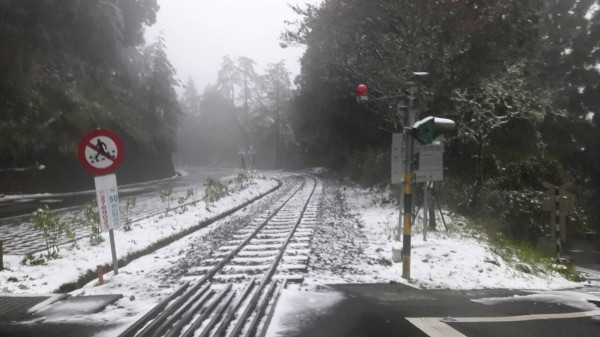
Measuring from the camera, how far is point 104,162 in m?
7.62

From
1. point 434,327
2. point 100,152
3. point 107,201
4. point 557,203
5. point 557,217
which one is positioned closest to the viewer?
point 434,327

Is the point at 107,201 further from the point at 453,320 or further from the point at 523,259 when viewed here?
the point at 523,259

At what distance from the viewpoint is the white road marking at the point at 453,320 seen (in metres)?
5.05

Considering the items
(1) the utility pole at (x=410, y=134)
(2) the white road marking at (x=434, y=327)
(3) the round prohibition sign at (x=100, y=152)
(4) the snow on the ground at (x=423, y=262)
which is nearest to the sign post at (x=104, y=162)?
(3) the round prohibition sign at (x=100, y=152)

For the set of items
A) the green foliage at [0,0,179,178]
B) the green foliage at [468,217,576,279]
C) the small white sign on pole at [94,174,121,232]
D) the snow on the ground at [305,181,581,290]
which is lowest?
the green foliage at [468,217,576,279]

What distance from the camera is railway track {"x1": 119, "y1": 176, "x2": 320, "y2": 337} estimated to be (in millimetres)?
5102

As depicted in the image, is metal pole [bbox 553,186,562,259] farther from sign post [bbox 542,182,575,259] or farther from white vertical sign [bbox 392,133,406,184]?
white vertical sign [bbox 392,133,406,184]

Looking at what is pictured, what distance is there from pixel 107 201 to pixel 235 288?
9.03ft

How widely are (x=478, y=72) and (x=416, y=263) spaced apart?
24.0ft

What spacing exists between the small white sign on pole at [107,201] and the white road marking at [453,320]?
5.07 metres

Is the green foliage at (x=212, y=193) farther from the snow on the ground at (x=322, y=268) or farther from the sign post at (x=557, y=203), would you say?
the sign post at (x=557, y=203)

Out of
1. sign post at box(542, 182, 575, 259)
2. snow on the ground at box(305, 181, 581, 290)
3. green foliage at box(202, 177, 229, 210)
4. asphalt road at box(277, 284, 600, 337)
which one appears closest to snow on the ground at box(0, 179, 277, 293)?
snow on the ground at box(305, 181, 581, 290)

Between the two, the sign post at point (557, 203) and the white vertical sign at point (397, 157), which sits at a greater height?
the white vertical sign at point (397, 157)

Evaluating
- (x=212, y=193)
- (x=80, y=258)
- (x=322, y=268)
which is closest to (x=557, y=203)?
(x=322, y=268)
